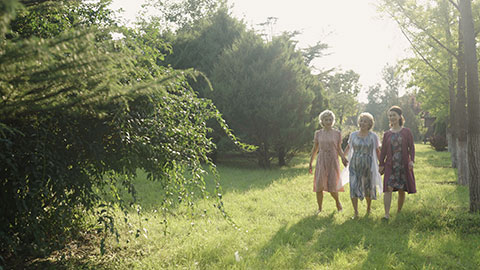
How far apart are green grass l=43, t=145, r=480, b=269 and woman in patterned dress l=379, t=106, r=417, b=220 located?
1.55 ft

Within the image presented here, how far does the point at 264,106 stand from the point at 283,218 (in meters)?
8.16

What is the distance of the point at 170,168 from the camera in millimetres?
3844

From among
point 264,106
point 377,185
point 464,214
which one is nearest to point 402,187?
point 377,185

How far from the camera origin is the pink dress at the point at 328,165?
6.94 metres

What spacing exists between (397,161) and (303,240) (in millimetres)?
2456

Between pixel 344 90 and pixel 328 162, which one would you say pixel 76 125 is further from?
pixel 344 90

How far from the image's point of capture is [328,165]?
6.96 m

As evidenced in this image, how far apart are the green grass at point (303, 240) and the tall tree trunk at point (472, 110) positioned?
47 cm

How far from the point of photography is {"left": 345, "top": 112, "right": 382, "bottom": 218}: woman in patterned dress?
21.1 feet

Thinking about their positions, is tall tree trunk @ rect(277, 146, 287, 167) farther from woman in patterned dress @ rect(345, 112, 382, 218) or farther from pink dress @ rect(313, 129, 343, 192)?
woman in patterned dress @ rect(345, 112, 382, 218)

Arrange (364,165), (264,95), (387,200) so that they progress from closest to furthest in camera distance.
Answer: (387,200)
(364,165)
(264,95)

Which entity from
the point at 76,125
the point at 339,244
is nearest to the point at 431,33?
the point at 339,244

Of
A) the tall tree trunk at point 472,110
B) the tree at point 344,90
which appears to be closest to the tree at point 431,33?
the tall tree trunk at point 472,110

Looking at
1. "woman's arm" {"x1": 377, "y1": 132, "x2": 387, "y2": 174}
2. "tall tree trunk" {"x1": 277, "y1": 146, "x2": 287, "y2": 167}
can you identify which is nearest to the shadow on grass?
"woman's arm" {"x1": 377, "y1": 132, "x2": 387, "y2": 174}
